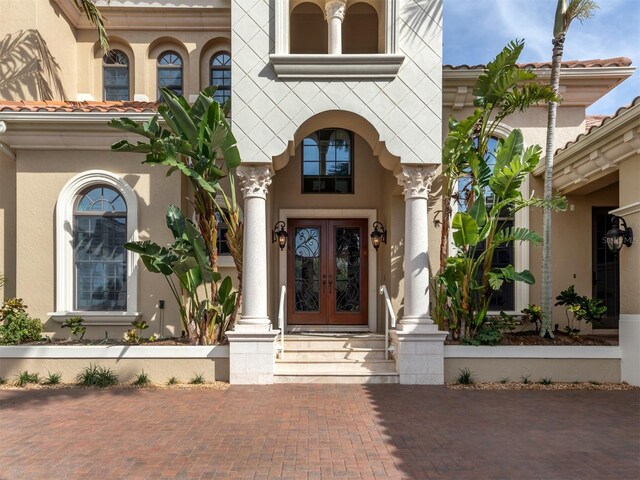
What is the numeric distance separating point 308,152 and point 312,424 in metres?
6.69

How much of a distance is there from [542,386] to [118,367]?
7383mm

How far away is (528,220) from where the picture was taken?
9.86 m

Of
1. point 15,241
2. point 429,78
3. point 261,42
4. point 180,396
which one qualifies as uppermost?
point 261,42

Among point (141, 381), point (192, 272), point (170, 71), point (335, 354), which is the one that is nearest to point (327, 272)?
point (335, 354)

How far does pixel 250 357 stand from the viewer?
26.0ft

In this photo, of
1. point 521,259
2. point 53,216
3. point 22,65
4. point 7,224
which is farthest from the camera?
point 22,65

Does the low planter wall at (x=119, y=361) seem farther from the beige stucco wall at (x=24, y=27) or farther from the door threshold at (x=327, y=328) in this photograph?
the beige stucco wall at (x=24, y=27)

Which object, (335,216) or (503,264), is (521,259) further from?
(335,216)

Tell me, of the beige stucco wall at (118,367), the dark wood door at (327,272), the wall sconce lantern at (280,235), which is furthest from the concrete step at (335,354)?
the wall sconce lantern at (280,235)

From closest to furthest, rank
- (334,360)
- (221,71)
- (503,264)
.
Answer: (334,360) < (503,264) < (221,71)

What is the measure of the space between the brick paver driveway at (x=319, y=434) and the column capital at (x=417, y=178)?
11.2 ft

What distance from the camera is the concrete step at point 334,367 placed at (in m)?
8.16

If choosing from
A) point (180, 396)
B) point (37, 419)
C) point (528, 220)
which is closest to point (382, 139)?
point (528, 220)

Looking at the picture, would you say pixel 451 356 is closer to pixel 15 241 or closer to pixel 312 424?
pixel 312 424
